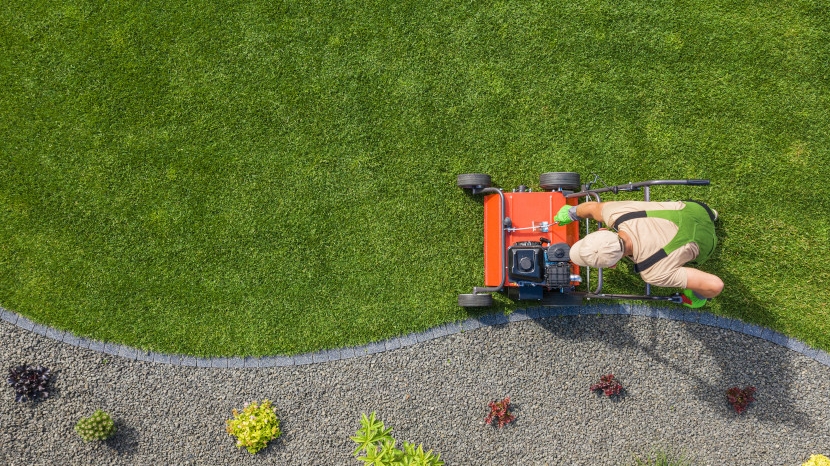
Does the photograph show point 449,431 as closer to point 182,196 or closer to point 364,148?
point 364,148

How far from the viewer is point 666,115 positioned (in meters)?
6.29

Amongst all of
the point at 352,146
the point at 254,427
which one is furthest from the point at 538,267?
the point at 254,427

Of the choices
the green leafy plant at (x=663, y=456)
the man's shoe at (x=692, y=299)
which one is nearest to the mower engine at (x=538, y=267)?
the man's shoe at (x=692, y=299)

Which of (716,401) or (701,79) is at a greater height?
(701,79)

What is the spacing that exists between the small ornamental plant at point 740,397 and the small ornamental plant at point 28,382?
28.7 ft

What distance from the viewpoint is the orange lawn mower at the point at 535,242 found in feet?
15.7

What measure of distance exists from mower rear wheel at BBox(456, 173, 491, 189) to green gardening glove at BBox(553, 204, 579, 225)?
1.07 m

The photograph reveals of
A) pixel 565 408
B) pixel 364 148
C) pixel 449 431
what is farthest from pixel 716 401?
pixel 364 148

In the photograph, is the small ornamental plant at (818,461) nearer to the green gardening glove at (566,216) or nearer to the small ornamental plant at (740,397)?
the small ornamental plant at (740,397)

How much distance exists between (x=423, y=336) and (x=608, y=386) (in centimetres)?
245

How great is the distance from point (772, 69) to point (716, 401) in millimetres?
4508

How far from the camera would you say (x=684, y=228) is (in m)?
4.61

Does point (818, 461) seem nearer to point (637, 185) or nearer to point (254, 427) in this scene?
point (637, 185)

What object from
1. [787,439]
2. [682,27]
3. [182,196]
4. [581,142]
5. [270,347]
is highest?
[682,27]
